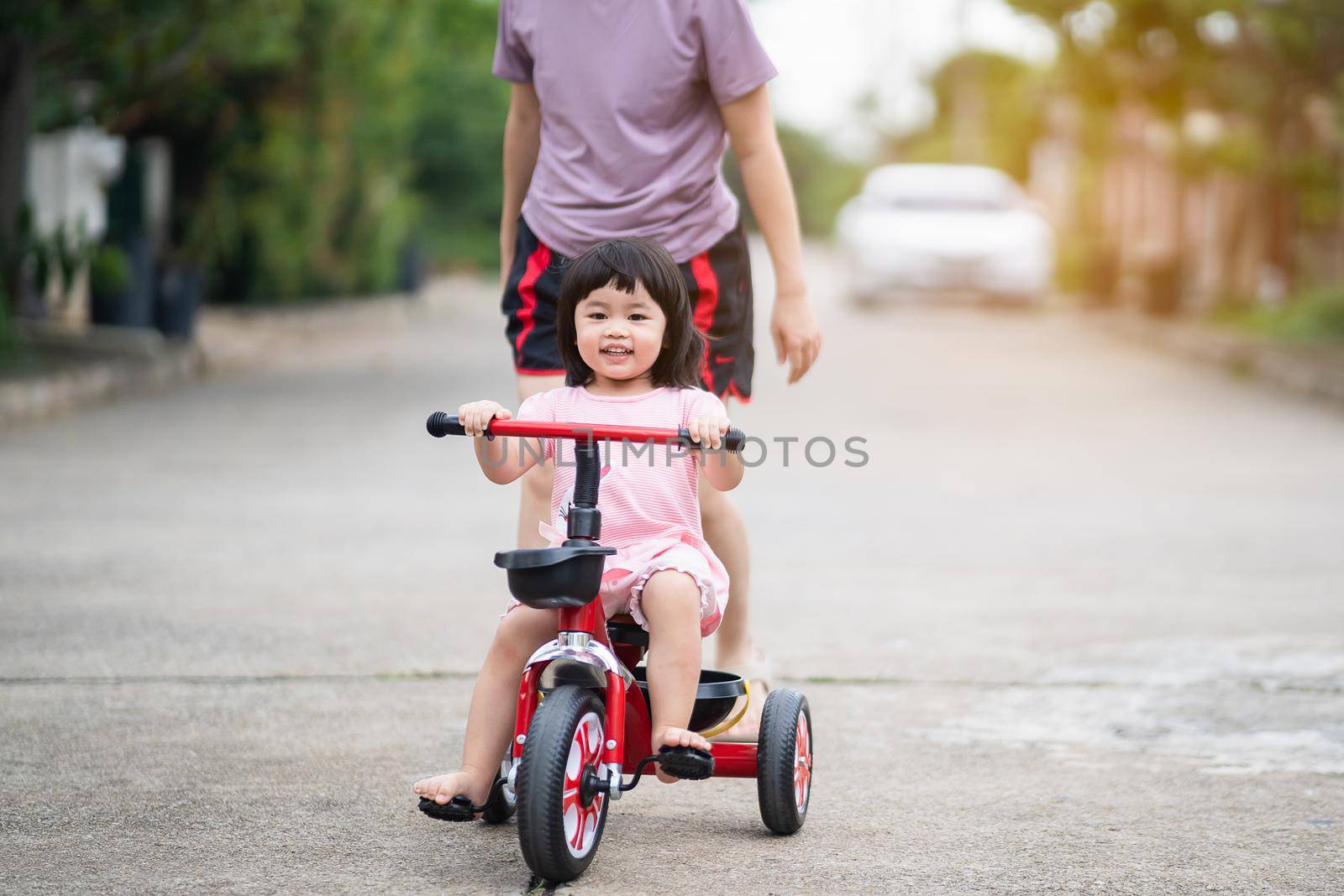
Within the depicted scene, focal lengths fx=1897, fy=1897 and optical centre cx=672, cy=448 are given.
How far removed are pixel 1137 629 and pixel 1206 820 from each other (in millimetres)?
1932

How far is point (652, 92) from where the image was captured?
4051 millimetres

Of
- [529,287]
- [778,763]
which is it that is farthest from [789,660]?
[778,763]

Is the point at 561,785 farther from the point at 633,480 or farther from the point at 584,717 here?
the point at 633,480

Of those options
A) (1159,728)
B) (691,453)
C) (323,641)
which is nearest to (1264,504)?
(1159,728)

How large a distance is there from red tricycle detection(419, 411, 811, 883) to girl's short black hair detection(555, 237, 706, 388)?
0.24 m

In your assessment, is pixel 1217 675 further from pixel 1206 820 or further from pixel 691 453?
pixel 691 453

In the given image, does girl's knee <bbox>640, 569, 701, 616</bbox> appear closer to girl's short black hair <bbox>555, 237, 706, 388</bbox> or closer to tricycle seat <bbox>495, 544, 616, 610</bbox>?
tricycle seat <bbox>495, 544, 616, 610</bbox>

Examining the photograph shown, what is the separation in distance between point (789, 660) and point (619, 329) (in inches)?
76.3

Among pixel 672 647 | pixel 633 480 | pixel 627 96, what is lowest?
pixel 672 647

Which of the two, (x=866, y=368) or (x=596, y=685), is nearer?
(x=596, y=685)

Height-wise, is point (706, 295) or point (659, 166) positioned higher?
point (659, 166)

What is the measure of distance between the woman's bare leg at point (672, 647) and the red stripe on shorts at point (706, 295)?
828 mm

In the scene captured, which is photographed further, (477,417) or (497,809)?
(497,809)

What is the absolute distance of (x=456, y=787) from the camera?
10.7 ft
